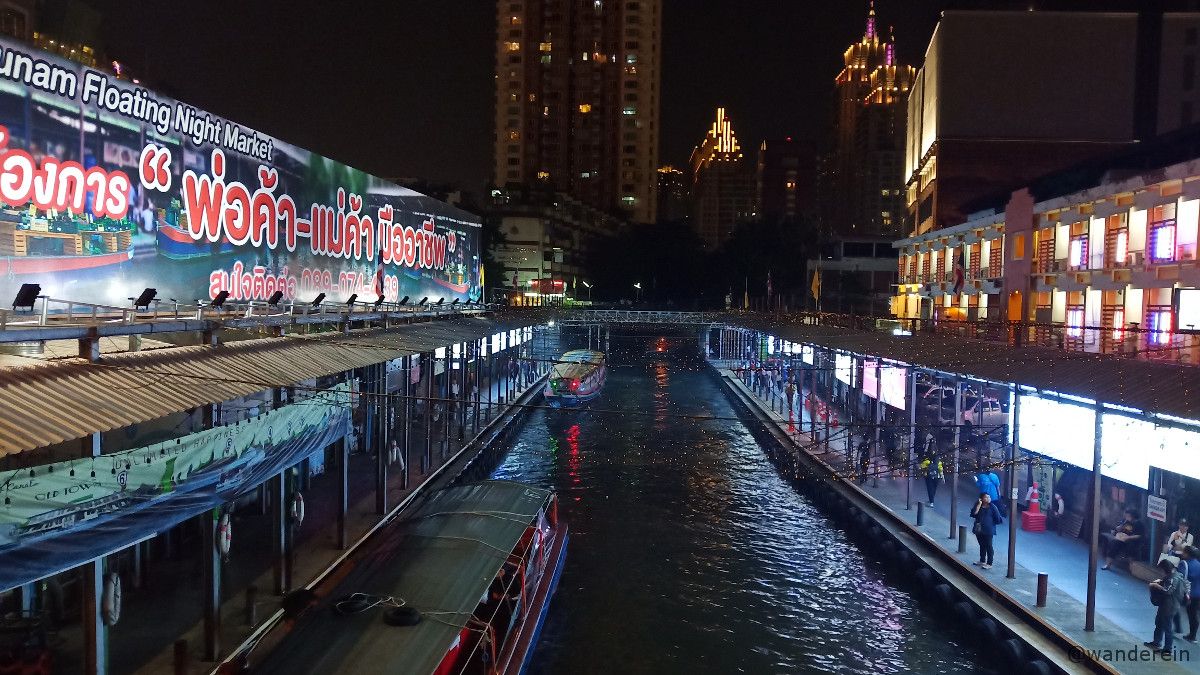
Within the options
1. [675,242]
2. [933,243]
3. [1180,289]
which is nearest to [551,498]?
[1180,289]

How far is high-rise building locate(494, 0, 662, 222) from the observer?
142 m

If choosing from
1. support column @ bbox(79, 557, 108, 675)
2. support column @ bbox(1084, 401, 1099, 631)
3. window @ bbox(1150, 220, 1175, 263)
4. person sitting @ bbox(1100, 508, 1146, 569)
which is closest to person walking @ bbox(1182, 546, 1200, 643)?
support column @ bbox(1084, 401, 1099, 631)

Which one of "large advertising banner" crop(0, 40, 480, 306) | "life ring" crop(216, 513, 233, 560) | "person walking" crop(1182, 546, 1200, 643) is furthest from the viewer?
"large advertising banner" crop(0, 40, 480, 306)

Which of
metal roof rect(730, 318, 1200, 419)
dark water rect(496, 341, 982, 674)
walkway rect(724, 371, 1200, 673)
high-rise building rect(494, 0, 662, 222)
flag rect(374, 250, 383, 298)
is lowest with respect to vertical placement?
dark water rect(496, 341, 982, 674)

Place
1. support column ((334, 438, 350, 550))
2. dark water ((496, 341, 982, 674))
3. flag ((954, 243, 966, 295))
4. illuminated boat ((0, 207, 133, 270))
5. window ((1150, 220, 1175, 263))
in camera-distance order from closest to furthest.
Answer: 1. illuminated boat ((0, 207, 133, 270))
2. dark water ((496, 341, 982, 674))
3. support column ((334, 438, 350, 550))
4. window ((1150, 220, 1175, 263))
5. flag ((954, 243, 966, 295))

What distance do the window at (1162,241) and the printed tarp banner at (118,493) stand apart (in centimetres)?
2717

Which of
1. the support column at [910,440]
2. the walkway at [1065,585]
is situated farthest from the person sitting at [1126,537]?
the support column at [910,440]

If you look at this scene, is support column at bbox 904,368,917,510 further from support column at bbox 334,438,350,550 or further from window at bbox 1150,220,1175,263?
support column at bbox 334,438,350,550

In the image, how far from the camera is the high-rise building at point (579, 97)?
141625 mm

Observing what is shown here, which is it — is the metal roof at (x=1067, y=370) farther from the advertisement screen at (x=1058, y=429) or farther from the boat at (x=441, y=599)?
the boat at (x=441, y=599)

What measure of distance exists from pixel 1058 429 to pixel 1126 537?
2439 millimetres

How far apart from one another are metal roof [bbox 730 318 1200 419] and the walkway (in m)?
3.69

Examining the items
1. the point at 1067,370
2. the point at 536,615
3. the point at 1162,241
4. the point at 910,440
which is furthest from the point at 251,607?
the point at 1162,241

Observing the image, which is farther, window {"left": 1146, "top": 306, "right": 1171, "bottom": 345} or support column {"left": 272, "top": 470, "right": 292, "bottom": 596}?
window {"left": 1146, "top": 306, "right": 1171, "bottom": 345}
